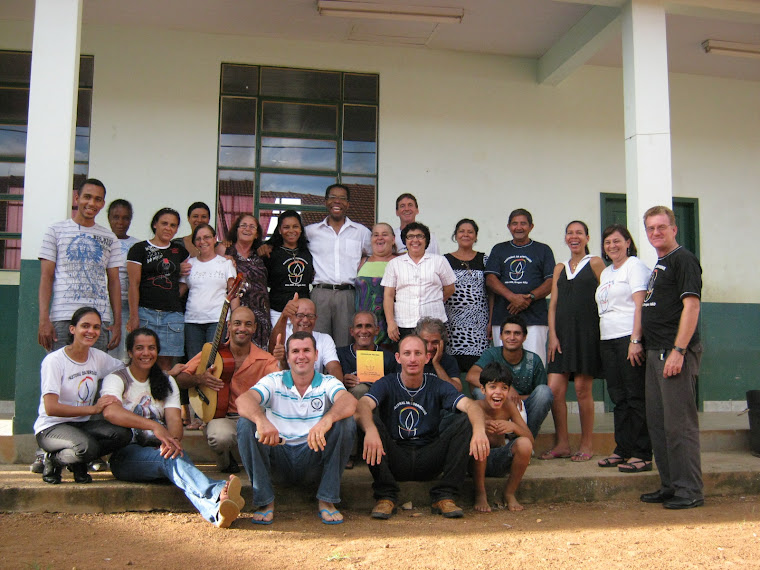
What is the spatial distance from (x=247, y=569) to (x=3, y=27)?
6355 mm

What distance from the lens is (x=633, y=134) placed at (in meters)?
5.97

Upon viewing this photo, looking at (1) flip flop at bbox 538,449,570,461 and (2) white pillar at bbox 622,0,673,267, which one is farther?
(2) white pillar at bbox 622,0,673,267

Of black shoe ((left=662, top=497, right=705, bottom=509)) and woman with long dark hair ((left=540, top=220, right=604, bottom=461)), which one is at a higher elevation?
woman with long dark hair ((left=540, top=220, right=604, bottom=461))

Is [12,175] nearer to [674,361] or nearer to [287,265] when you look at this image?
[287,265]

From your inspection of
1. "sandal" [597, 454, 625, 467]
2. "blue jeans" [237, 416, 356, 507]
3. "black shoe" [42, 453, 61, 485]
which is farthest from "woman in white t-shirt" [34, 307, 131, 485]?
"sandal" [597, 454, 625, 467]

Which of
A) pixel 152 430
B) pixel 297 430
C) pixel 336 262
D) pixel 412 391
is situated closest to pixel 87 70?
pixel 336 262

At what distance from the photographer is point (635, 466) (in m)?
4.99

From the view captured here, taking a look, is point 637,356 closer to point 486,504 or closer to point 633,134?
point 486,504

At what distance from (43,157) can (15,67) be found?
2.82m

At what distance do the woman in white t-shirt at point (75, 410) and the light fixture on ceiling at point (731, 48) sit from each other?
6538mm

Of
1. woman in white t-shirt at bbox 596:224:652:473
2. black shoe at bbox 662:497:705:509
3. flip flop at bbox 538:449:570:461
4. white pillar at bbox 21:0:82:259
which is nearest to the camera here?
black shoe at bbox 662:497:705:509

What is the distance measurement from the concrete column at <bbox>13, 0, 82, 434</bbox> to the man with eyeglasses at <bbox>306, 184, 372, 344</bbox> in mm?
1927

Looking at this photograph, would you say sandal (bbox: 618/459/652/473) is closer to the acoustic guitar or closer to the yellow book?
the yellow book

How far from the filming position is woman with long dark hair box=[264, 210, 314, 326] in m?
5.69
